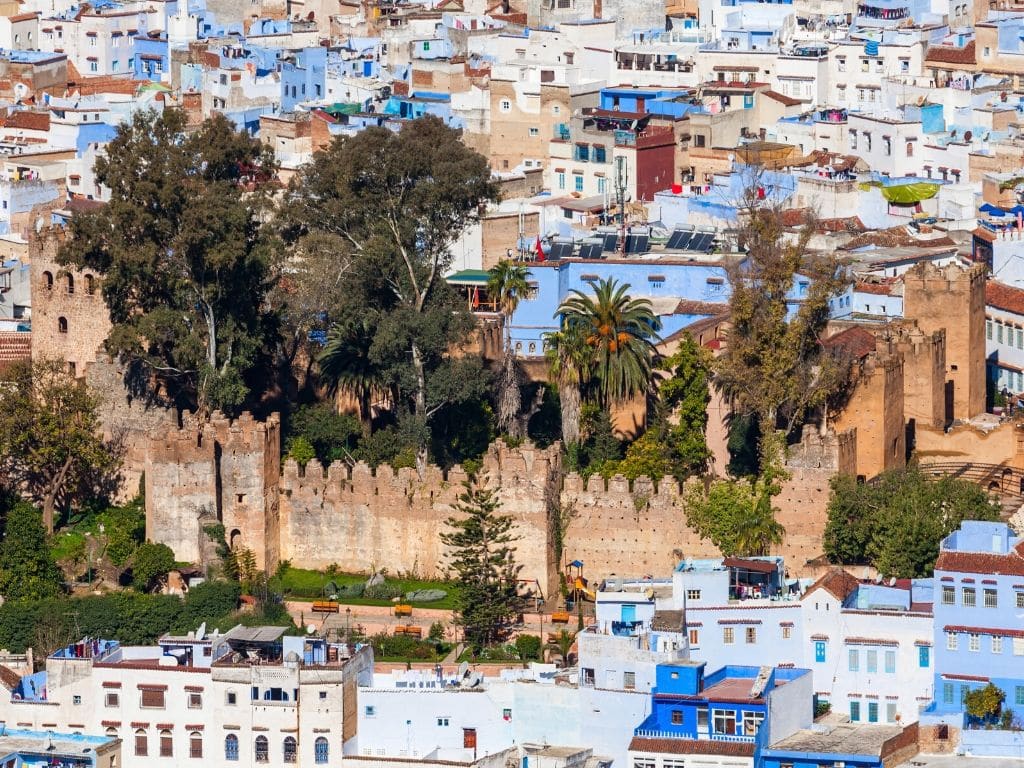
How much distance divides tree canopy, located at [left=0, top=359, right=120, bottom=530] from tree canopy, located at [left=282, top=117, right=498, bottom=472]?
573 centimetres

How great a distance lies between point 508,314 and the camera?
A: 260 feet

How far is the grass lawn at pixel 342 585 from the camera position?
71.5 metres

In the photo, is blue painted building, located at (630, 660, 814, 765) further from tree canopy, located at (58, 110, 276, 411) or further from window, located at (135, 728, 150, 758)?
tree canopy, located at (58, 110, 276, 411)

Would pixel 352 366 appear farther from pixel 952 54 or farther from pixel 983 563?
pixel 952 54

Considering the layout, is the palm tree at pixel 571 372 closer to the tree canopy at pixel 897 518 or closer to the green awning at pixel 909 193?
the tree canopy at pixel 897 518

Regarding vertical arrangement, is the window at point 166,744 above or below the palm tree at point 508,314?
below

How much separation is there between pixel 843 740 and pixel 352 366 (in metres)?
15.8

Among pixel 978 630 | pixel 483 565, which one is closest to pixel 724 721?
pixel 978 630

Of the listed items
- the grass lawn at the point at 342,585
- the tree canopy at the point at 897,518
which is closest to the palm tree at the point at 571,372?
the grass lawn at the point at 342,585

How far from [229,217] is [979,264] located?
17.3 meters

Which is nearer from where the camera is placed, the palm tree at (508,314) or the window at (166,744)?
the window at (166,744)

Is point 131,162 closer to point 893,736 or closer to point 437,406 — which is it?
point 437,406

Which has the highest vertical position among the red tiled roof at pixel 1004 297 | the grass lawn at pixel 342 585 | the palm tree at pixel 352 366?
the red tiled roof at pixel 1004 297

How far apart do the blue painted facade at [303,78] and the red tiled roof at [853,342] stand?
36212mm
